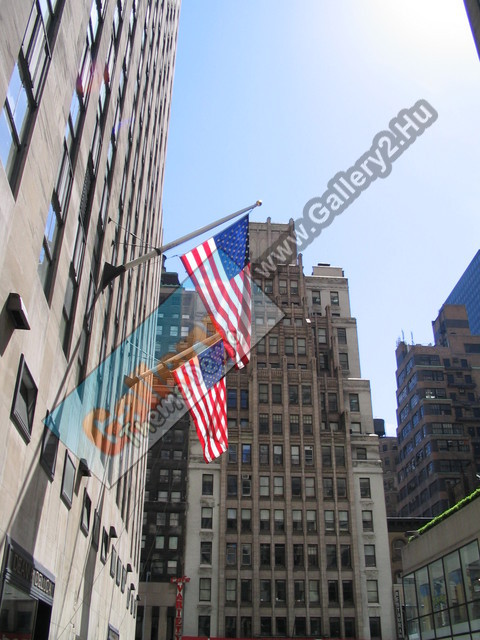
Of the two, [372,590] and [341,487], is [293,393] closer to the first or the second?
[341,487]

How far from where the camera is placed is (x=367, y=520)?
74.2 m

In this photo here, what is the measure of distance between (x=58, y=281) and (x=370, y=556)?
6539cm

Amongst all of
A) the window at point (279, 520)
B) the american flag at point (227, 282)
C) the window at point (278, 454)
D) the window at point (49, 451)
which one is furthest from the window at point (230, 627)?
the window at point (49, 451)

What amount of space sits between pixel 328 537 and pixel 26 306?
6583 cm

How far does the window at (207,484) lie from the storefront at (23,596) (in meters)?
59.8

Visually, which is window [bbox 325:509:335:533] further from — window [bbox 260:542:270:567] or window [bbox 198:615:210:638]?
window [bbox 198:615:210:638]

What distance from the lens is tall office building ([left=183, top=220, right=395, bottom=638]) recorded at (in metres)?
68.7

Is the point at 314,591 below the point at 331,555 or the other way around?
below

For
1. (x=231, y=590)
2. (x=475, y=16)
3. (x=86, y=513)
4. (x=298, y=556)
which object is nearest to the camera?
(x=86, y=513)

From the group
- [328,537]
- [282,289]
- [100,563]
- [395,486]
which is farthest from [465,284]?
[100,563]

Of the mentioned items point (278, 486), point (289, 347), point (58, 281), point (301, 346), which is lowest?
point (58, 281)

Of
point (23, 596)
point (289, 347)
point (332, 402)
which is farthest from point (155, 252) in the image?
point (289, 347)

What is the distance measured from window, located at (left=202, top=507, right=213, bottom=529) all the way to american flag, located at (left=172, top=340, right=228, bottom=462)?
53142mm

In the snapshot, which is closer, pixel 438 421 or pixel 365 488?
pixel 365 488
